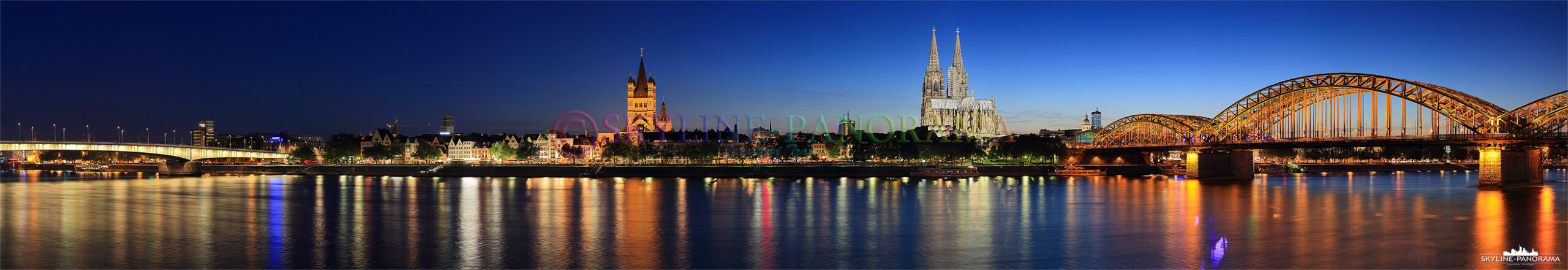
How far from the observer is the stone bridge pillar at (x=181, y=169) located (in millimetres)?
86625

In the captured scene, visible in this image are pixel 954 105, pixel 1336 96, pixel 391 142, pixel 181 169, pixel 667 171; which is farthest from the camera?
pixel 954 105

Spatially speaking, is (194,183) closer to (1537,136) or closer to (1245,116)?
(1245,116)

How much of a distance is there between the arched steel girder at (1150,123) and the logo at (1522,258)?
49.7 m

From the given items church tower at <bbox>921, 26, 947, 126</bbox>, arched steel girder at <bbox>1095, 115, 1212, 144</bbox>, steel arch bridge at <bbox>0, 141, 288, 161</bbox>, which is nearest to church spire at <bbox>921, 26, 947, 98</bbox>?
church tower at <bbox>921, 26, 947, 126</bbox>

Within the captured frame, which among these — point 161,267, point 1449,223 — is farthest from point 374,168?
point 1449,223

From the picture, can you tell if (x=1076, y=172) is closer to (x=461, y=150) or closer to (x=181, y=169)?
(x=181, y=169)

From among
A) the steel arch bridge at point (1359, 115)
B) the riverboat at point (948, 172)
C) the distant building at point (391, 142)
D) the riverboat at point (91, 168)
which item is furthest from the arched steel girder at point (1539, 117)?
the riverboat at point (91, 168)

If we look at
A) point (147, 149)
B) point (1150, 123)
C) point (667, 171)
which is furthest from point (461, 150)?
point (1150, 123)

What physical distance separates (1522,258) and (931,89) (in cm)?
Answer: 12933

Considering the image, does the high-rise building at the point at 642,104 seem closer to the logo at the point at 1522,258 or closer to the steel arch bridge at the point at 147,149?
the steel arch bridge at the point at 147,149

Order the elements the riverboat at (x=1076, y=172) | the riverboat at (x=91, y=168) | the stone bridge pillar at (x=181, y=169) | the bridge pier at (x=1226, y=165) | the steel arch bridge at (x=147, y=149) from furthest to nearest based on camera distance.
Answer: the riverboat at (x=91, y=168)
the stone bridge pillar at (x=181, y=169)
the riverboat at (x=1076, y=172)
the steel arch bridge at (x=147, y=149)
the bridge pier at (x=1226, y=165)

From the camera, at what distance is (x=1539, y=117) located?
135ft

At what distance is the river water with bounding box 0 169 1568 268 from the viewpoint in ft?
71.2

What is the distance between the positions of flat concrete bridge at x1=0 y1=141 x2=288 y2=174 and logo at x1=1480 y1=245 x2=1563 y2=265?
92.3 meters
